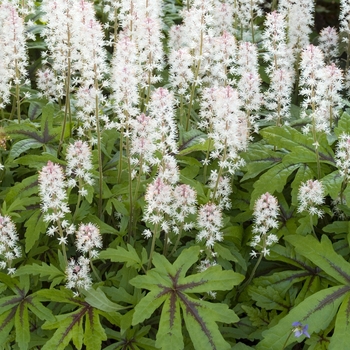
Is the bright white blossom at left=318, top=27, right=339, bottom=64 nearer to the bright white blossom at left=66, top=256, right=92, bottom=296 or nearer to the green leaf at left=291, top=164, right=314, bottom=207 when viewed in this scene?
the green leaf at left=291, top=164, right=314, bottom=207

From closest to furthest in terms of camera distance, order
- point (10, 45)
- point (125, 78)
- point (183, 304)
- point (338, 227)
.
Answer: point (183, 304), point (125, 78), point (338, 227), point (10, 45)

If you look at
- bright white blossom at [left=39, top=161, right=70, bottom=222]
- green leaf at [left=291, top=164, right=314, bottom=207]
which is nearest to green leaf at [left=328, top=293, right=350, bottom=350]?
green leaf at [left=291, top=164, right=314, bottom=207]

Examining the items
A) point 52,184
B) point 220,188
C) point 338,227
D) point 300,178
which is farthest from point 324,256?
point 52,184

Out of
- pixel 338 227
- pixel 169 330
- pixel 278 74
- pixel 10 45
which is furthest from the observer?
pixel 10 45

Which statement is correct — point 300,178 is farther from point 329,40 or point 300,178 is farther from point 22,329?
point 329,40

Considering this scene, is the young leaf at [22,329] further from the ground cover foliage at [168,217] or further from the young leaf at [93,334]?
the young leaf at [93,334]

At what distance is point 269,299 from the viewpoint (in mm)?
3486

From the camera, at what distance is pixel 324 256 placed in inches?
133

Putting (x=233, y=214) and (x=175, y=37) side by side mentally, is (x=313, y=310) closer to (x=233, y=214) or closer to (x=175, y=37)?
(x=233, y=214)

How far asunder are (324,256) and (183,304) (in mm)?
948

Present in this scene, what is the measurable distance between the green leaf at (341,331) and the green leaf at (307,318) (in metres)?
0.06

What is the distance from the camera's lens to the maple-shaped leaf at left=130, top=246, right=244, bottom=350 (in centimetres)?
298

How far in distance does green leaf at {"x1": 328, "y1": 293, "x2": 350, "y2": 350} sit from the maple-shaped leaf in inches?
21.8

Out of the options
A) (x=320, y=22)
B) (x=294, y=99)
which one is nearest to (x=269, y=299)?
(x=294, y=99)
